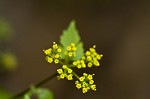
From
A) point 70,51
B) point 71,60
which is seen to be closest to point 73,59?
point 71,60

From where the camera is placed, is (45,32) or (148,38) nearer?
(45,32)

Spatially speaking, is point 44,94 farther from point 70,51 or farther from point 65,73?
point 65,73

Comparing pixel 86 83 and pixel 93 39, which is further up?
pixel 93 39

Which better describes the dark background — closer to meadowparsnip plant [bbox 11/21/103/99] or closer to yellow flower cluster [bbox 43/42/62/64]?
meadowparsnip plant [bbox 11/21/103/99]

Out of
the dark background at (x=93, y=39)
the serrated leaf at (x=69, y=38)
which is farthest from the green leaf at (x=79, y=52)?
the dark background at (x=93, y=39)

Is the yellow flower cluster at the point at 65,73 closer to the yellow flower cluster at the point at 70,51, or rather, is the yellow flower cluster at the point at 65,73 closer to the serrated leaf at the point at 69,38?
the yellow flower cluster at the point at 70,51

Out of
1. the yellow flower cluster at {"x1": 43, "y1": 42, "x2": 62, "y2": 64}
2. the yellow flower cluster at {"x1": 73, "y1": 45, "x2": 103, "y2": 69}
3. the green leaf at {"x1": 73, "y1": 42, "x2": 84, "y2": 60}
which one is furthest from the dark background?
the yellow flower cluster at {"x1": 43, "y1": 42, "x2": 62, "y2": 64}

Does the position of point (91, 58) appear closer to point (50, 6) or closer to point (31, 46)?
point (31, 46)

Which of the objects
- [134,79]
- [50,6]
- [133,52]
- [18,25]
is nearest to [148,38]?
[133,52]
